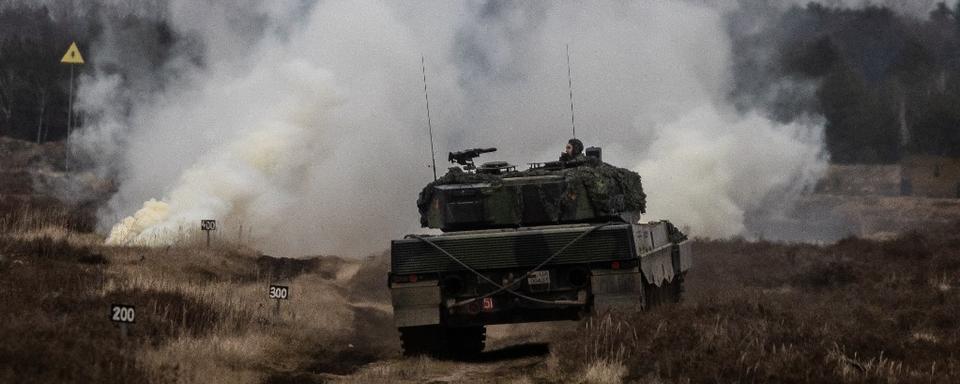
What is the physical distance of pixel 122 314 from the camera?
1523cm

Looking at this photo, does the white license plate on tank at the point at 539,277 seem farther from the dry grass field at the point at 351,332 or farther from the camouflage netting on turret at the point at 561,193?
the camouflage netting on turret at the point at 561,193

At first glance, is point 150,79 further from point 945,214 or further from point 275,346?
point 275,346

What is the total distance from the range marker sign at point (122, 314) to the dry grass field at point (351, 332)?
26 centimetres

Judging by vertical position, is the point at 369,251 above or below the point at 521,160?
below

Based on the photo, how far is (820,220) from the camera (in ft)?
222

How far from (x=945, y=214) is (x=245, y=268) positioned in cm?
3694

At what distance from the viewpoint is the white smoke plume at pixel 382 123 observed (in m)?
42.1

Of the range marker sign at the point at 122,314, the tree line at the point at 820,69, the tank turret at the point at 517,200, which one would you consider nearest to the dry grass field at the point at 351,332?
the range marker sign at the point at 122,314

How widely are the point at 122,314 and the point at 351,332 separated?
8474 millimetres

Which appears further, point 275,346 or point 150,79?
point 150,79

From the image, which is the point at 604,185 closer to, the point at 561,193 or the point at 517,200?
the point at 561,193

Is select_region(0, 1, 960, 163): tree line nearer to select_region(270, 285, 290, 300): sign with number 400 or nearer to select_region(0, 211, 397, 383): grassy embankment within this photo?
select_region(0, 211, 397, 383): grassy embankment

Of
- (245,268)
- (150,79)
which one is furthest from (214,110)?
(245,268)

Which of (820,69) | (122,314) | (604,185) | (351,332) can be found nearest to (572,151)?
(604,185)
